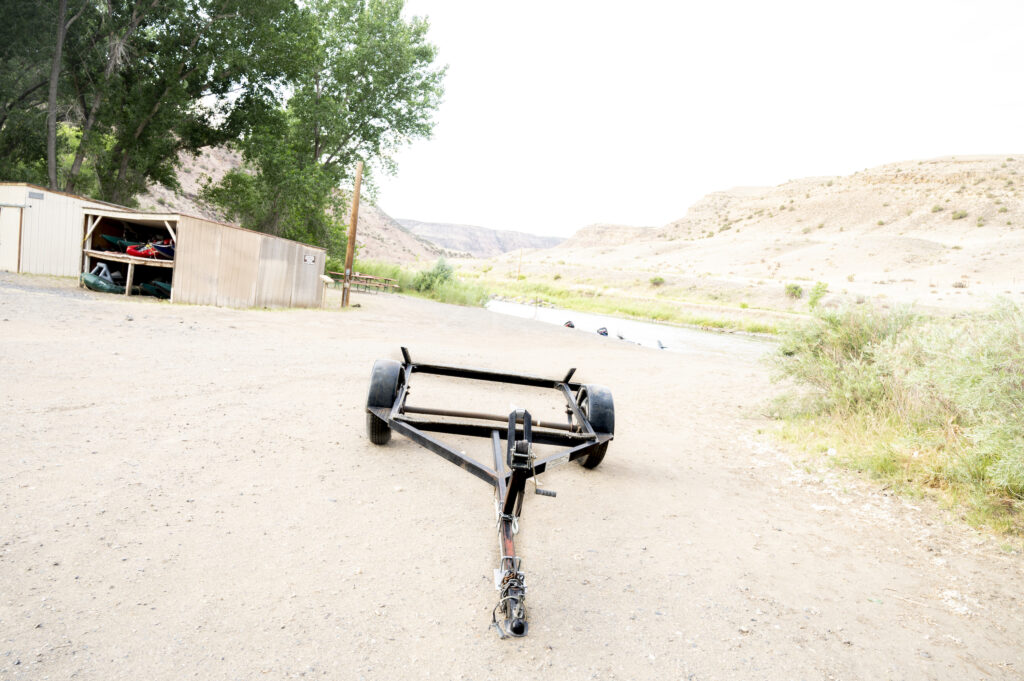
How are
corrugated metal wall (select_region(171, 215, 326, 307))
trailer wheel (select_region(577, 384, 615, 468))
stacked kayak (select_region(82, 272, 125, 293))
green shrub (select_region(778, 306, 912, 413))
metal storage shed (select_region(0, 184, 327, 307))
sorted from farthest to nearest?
stacked kayak (select_region(82, 272, 125, 293)) → metal storage shed (select_region(0, 184, 327, 307)) → corrugated metal wall (select_region(171, 215, 326, 307)) → green shrub (select_region(778, 306, 912, 413)) → trailer wheel (select_region(577, 384, 615, 468))

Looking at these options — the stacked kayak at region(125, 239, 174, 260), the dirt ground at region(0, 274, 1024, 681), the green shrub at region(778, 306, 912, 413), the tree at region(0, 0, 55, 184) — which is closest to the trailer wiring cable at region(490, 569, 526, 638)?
the dirt ground at region(0, 274, 1024, 681)

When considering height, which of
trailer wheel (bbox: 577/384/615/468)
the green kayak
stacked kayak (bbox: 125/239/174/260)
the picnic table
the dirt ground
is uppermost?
stacked kayak (bbox: 125/239/174/260)

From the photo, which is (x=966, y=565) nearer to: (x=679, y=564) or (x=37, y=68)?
(x=679, y=564)

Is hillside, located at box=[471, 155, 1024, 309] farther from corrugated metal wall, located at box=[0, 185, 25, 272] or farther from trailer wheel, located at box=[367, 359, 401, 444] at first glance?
corrugated metal wall, located at box=[0, 185, 25, 272]

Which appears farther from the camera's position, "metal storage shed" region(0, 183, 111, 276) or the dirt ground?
"metal storage shed" region(0, 183, 111, 276)

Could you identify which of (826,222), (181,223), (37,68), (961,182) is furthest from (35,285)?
(961,182)

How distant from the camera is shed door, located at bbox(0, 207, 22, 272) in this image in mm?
20266

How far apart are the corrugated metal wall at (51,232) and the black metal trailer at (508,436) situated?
20216mm

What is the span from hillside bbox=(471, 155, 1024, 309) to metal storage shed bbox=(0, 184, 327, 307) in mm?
41962

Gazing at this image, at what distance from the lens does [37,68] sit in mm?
26219

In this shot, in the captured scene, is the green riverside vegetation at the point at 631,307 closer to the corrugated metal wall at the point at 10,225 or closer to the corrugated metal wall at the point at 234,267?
the corrugated metal wall at the point at 234,267

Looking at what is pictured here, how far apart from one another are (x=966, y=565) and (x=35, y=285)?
2219cm

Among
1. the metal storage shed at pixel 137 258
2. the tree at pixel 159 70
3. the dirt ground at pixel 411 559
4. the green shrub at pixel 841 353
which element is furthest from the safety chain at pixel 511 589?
the tree at pixel 159 70

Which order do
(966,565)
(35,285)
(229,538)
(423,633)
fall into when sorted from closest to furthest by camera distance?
(423,633)
(229,538)
(966,565)
(35,285)
